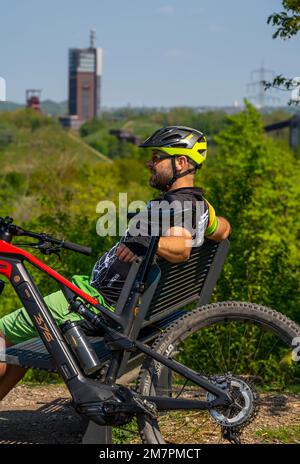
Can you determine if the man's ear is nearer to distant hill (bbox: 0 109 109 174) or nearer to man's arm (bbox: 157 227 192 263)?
man's arm (bbox: 157 227 192 263)

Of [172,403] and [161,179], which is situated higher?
[161,179]

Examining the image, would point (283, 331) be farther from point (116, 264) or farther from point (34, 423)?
point (34, 423)

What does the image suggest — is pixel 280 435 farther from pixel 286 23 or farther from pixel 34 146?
pixel 34 146

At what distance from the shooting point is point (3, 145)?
4053 inches

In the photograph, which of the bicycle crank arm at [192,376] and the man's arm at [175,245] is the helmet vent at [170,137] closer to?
the man's arm at [175,245]

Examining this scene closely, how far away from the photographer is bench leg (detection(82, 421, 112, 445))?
14.5ft

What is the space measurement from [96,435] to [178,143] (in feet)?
4.86

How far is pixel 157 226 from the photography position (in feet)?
14.6

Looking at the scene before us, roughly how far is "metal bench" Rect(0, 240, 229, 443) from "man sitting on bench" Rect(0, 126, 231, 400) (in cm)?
10

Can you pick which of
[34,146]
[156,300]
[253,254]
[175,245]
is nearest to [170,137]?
[175,245]

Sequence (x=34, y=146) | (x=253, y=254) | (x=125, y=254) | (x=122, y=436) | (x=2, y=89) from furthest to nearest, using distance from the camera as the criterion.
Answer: (x=34, y=146), (x=253, y=254), (x=122, y=436), (x=125, y=254), (x=2, y=89)

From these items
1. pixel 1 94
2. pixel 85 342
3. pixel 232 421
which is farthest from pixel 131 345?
pixel 1 94

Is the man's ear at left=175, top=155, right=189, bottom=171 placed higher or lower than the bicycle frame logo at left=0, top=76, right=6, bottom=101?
lower

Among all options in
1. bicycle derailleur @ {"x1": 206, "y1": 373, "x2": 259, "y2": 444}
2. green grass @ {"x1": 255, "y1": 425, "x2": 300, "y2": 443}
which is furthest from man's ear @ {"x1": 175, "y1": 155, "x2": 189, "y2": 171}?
green grass @ {"x1": 255, "y1": 425, "x2": 300, "y2": 443}
